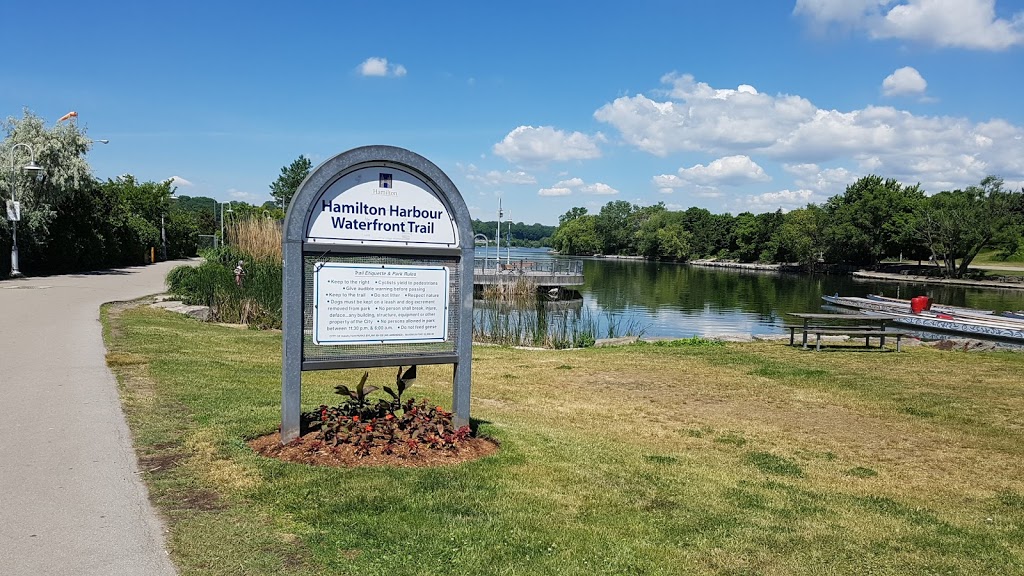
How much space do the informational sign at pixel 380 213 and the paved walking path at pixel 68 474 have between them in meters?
2.31

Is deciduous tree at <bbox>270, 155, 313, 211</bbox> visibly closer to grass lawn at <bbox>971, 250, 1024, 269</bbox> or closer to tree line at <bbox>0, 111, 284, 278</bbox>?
tree line at <bbox>0, 111, 284, 278</bbox>

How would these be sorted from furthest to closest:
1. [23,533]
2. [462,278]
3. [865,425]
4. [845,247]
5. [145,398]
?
[845,247]
[865,425]
[145,398]
[462,278]
[23,533]

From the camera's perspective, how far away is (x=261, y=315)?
1698cm

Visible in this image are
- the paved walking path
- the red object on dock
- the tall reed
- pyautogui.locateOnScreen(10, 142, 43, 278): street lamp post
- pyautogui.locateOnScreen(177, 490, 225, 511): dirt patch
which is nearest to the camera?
the paved walking path

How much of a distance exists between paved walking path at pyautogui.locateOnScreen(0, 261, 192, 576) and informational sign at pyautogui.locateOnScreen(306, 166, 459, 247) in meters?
2.31

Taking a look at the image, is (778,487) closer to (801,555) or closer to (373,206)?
(801,555)

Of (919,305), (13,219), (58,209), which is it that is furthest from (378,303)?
(58,209)

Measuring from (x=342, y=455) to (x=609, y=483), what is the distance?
208 centimetres

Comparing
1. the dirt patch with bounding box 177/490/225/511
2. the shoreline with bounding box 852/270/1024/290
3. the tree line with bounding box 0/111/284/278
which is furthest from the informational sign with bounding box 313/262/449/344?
the shoreline with bounding box 852/270/1024/290

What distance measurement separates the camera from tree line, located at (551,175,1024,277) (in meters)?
72.9

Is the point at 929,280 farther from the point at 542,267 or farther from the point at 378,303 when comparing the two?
the point at 378,303

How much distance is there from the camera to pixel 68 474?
4.96m

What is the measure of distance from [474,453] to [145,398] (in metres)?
3.89

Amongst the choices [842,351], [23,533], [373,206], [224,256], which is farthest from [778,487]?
[224,256]
